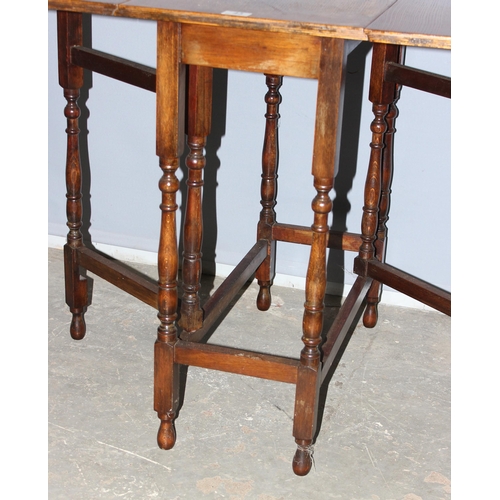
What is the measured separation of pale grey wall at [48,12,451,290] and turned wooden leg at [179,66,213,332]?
2.76ft

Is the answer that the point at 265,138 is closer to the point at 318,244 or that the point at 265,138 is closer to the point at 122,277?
the point at 122,277

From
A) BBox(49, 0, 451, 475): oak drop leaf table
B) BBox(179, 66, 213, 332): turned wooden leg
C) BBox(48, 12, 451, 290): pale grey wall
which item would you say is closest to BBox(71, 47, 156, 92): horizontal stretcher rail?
BBox(49, 0, 451, 475): oak drop leaf table

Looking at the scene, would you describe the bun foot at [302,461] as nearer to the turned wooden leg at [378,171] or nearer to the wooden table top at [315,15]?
the turned wooden leg at [378,171]

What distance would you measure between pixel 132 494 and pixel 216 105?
164 cm

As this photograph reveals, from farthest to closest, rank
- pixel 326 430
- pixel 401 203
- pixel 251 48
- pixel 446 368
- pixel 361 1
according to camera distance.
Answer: pixel 401 203 → pixel 446 368 → pixel 326 430 → pixel 361 1 → pixel 251 48

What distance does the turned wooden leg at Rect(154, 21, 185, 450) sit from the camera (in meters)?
1.90

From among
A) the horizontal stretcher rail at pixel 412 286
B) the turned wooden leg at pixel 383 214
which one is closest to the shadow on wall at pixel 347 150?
the turned wooden leg at pixel 383 214

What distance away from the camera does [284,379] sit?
213 cm

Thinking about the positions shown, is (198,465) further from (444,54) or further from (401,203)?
(444,54)

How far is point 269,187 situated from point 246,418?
3.06 ft

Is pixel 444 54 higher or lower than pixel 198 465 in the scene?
higher

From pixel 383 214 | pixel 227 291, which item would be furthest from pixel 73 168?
pixel 383 214

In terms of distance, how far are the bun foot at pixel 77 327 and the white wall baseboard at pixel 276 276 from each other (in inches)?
26.1

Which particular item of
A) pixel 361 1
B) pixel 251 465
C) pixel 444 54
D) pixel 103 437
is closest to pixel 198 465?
pixel 251 465
